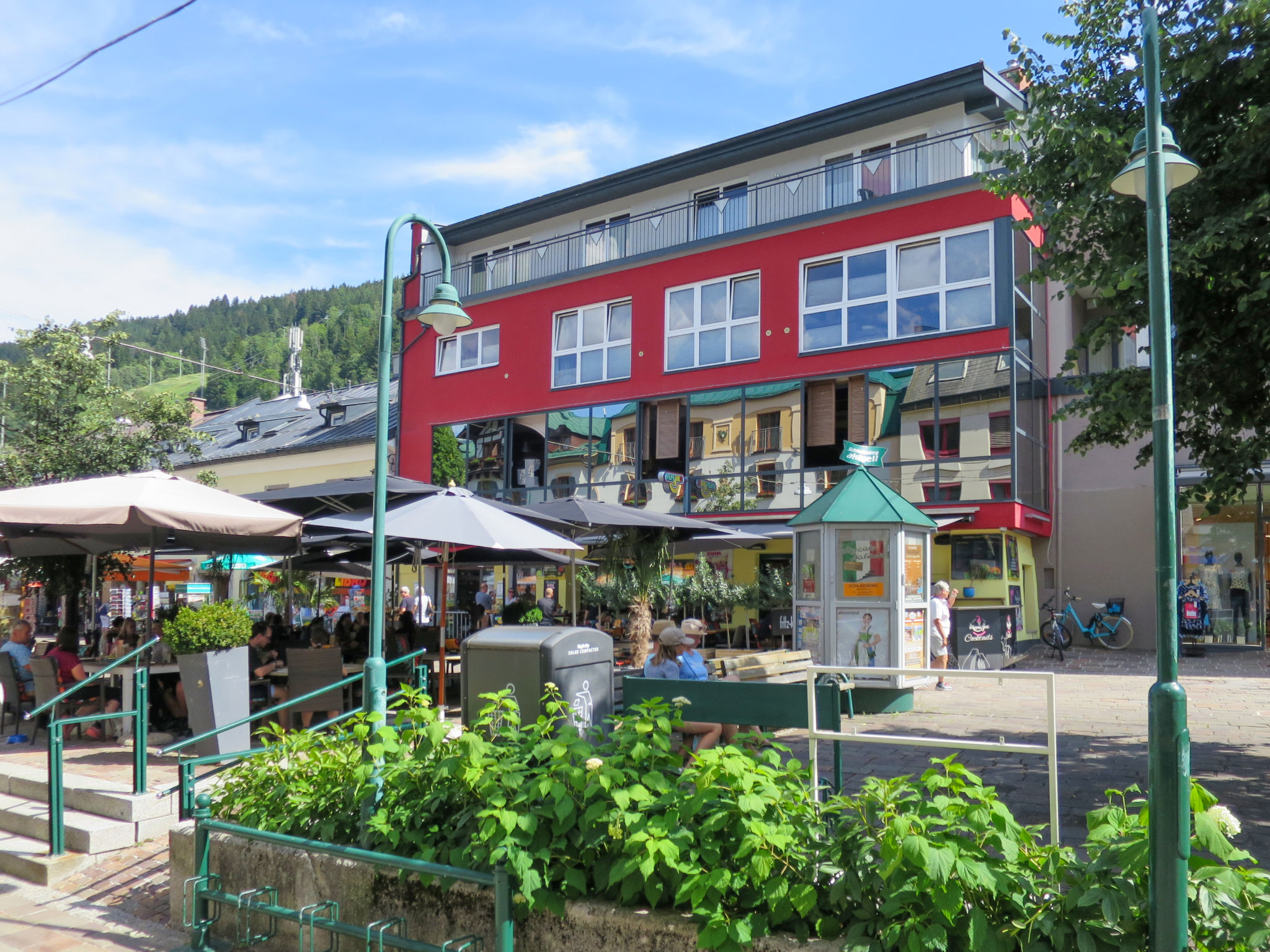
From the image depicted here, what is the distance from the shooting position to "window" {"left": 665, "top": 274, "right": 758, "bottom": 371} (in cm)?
2164

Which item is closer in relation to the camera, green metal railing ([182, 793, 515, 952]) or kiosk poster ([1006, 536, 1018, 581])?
green metal railing ([182, 793, 515, 952])

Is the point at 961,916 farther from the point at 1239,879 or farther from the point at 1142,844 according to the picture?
the point at 1239,879

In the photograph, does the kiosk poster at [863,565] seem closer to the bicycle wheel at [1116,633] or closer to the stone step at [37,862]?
the stone step at [37,862]

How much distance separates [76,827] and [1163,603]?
622cm

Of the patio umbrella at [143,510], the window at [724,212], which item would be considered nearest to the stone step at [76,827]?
the patio umbrella at [143,510]

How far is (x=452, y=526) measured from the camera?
884cm

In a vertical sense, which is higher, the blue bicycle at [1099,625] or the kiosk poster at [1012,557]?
→ the kiosk poster at [1012,557]

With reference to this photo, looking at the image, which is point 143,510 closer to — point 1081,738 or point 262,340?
point 1081,738

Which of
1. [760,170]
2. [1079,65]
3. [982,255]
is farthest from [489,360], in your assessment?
[1079,65]

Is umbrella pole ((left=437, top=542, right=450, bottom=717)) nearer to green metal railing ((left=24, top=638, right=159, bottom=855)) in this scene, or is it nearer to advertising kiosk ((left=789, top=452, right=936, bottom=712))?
green metal railing ((left=24, top=638, right=159, bottom=855))

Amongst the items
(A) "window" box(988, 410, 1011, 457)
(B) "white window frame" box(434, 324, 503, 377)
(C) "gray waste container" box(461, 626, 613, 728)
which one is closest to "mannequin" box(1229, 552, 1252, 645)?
(A) "window" box(988, 410, 1011, 457)

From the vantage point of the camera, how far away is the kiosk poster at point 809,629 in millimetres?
11820

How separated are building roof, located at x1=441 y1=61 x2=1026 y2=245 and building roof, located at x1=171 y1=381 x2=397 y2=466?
7096 millimetres

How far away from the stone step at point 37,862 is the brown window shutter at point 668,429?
1689 centimetres
